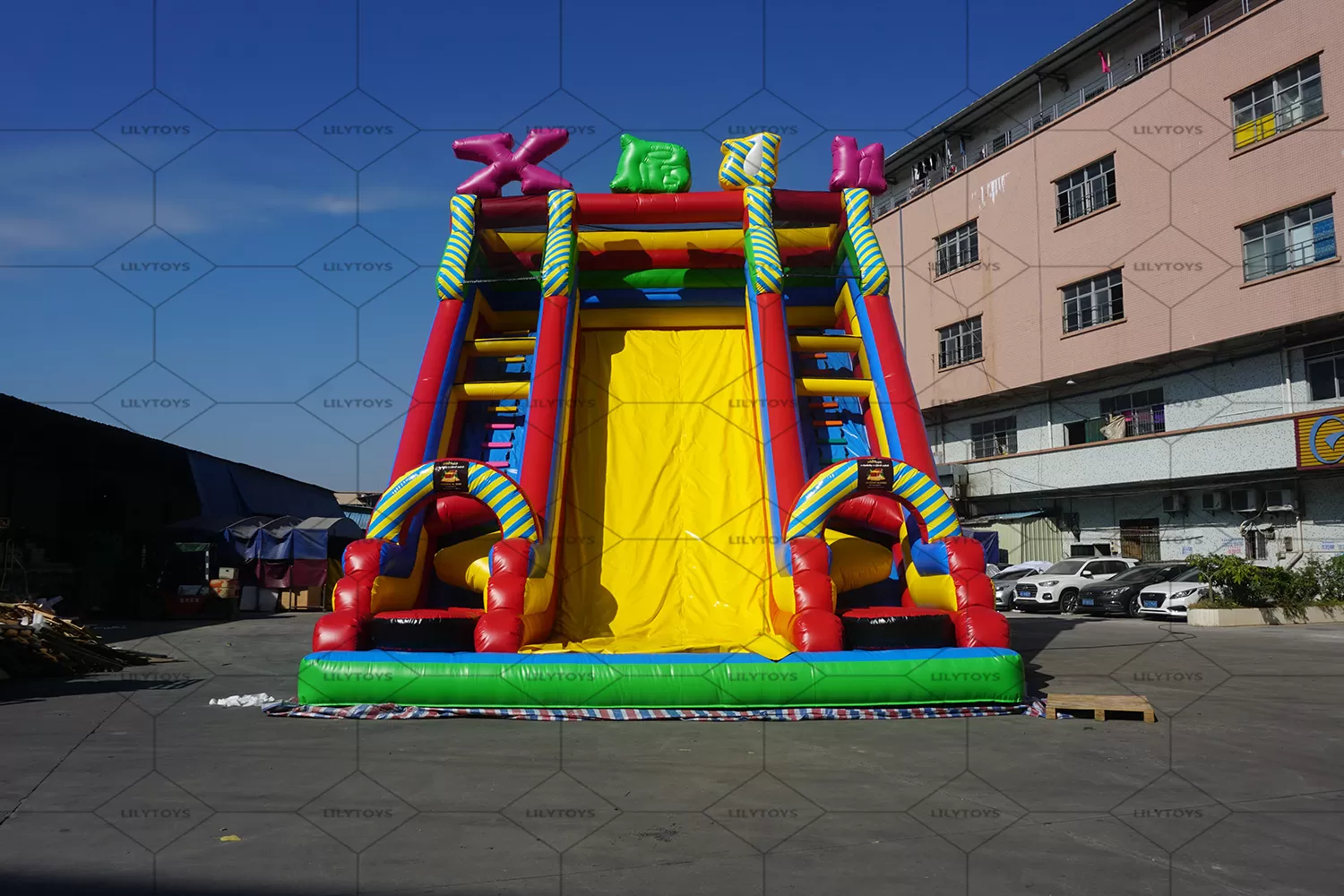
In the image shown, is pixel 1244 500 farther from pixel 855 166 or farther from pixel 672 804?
pixel 672 804

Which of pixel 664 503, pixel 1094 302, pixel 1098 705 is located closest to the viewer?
pixel 1098 705

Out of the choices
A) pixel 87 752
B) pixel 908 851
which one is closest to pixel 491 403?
pixel 87 752

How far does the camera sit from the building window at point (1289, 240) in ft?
52.6

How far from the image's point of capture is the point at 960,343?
2438 cm

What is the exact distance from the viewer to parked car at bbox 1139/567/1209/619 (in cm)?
1481

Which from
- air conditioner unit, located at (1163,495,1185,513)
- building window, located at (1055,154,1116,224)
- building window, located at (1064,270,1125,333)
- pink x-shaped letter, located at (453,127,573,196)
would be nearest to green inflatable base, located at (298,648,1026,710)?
pink x-shaped letter, located at (453,127,573,196)

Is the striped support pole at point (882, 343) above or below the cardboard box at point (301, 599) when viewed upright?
above

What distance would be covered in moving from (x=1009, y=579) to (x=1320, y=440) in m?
5.93

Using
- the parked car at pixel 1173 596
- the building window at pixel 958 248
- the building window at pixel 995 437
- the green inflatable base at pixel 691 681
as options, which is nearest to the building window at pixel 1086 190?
the building window at pixel 958 248

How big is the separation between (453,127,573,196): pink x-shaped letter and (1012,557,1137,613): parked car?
11944mm

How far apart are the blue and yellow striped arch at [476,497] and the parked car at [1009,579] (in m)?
12.8

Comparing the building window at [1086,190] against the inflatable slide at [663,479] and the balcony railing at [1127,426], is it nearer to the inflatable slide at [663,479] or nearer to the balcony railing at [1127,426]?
the balcony railing at [1127,426]

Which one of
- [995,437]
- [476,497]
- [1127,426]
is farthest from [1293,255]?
[476,497]

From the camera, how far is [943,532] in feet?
25.1
